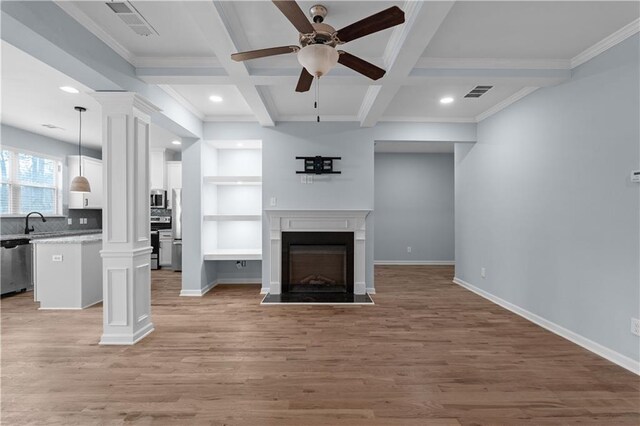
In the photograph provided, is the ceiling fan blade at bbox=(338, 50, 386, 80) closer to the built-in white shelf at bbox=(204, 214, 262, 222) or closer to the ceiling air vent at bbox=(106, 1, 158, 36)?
the ceiling air vent at bbox=(106, 1, 158, 36)

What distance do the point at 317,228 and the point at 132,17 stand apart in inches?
127

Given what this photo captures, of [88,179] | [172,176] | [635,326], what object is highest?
[172,176]

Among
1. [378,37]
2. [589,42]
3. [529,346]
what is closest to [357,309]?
[529,346]

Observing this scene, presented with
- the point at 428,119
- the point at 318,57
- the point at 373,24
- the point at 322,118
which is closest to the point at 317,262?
the point at 322,118

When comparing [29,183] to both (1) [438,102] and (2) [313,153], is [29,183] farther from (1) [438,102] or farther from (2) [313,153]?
(1) [438,102]

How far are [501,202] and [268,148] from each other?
3.49 meters

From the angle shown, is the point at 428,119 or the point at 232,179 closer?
the point at 428,119

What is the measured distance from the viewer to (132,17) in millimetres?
2322

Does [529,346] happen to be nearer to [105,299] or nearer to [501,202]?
[501,202]

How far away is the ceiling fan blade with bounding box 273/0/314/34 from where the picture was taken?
1.65m

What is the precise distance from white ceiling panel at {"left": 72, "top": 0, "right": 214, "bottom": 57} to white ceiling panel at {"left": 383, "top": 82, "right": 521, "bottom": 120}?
235 centimetres

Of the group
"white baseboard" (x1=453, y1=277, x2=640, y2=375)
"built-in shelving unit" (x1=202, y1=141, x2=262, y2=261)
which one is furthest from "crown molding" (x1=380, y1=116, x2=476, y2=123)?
"white baseboard" (x1=453, y1=277, x2=640, y2=375)

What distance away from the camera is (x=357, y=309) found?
13.2 ft

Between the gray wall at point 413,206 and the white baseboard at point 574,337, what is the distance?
2894 millimetres
